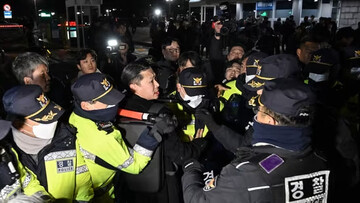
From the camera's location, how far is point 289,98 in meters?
1.74

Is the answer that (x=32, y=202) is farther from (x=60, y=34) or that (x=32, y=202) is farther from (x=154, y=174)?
(x=60, y=34)

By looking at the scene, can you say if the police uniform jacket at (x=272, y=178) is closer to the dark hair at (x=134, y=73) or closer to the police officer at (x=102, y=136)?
the police officer at (x=102, y=136)

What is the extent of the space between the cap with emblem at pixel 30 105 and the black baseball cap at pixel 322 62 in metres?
2.66

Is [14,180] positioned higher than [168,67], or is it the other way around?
[168,67]

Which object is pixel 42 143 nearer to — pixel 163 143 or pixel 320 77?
pixel 163 143

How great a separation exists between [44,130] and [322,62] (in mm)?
2840

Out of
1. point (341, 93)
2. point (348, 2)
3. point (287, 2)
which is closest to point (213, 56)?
point (341, 93)

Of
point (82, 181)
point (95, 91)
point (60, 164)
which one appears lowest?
point (82, 181)

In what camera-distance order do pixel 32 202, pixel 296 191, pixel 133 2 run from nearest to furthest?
pixel 296 191 < pixel 32 202 < pixel 133 2

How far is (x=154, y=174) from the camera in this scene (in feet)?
7.84

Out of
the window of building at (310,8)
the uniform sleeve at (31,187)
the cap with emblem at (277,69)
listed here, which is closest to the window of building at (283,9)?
the window of building at (310,8)

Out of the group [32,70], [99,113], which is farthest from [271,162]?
[32,70]

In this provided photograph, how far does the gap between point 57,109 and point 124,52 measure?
4167 millimetres

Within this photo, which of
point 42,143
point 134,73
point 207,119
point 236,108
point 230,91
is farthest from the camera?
point 230,91
